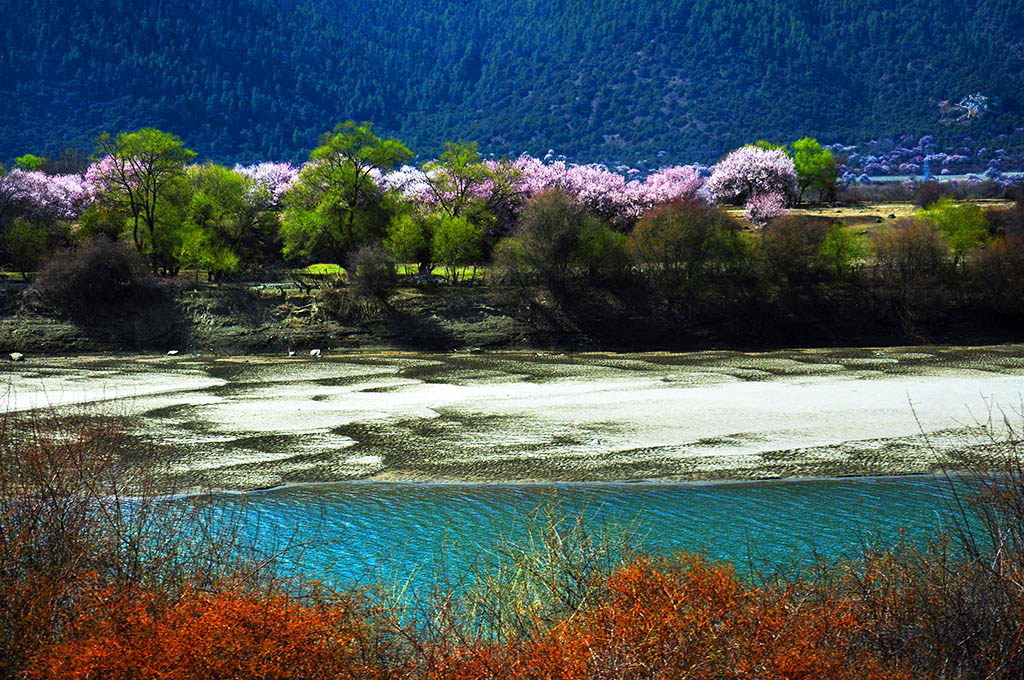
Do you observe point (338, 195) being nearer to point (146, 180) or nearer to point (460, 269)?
point (460, 269)

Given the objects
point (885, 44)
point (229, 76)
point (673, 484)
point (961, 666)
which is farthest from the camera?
point (885, 44)

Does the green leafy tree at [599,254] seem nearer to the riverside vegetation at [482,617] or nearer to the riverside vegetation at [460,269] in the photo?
the riverside vegetation at [460,269]

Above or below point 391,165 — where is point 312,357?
below

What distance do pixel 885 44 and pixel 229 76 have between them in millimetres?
96796

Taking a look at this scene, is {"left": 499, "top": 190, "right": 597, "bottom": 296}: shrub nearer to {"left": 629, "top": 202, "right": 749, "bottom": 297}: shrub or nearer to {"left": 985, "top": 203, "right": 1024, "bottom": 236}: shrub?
{"left": 629, "top": 202, "right": 749, "bottom": 297}: shrub

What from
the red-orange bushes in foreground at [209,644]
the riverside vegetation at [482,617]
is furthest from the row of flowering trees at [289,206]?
the red-orange bushes in foreground at [209,644]

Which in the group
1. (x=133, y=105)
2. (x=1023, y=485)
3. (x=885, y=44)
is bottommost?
(x=1023, y=485)

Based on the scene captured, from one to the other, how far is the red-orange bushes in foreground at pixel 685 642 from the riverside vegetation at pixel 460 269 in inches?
1373

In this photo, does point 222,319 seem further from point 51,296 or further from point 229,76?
point 229,76

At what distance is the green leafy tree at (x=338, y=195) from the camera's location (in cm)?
4962

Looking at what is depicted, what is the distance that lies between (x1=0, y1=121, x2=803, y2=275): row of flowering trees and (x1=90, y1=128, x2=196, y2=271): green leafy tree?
0.07 metres

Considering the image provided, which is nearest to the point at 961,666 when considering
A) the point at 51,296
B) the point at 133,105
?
the point at 51,296

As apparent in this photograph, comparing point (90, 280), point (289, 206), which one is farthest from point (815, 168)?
point (90, 280)

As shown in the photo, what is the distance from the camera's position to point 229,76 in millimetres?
127438
